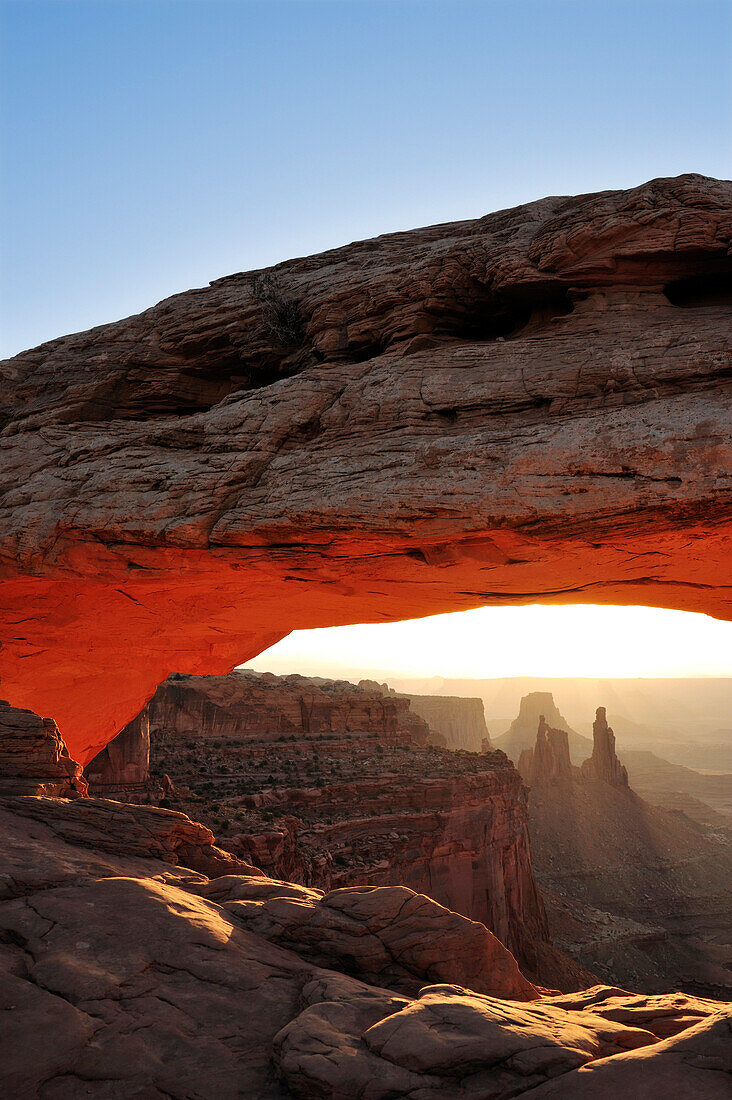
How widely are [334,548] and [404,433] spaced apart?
256 cm

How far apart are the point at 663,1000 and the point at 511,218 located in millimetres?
13680

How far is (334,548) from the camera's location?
12.3 m

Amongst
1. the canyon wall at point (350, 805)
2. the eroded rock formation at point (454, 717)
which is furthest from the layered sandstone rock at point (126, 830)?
the eroded rock formation at point (454, 717)

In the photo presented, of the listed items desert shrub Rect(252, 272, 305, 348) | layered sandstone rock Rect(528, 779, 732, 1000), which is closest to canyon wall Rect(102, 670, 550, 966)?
layered sandstone rock Rect(528, 779, 732, 1000)

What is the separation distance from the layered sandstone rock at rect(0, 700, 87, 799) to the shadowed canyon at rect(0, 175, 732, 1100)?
6cm

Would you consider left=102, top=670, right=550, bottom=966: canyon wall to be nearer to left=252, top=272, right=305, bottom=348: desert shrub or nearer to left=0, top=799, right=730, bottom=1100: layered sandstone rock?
left=0, top=799, right=730, bottom=1100: layered sandstone rock

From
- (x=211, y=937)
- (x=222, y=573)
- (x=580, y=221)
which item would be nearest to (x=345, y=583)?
(x=222, y=573)

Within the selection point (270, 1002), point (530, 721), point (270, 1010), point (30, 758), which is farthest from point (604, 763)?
point (270, 1010)

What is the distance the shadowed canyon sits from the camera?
21.5 ft

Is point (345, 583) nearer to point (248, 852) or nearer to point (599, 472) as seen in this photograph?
point (599, 472)

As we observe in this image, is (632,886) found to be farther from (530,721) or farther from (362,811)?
(530,721)

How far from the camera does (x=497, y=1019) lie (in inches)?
267

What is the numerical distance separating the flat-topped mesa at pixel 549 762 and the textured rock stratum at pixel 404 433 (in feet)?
220

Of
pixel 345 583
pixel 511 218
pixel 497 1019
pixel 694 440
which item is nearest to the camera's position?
pixel 497 1019
